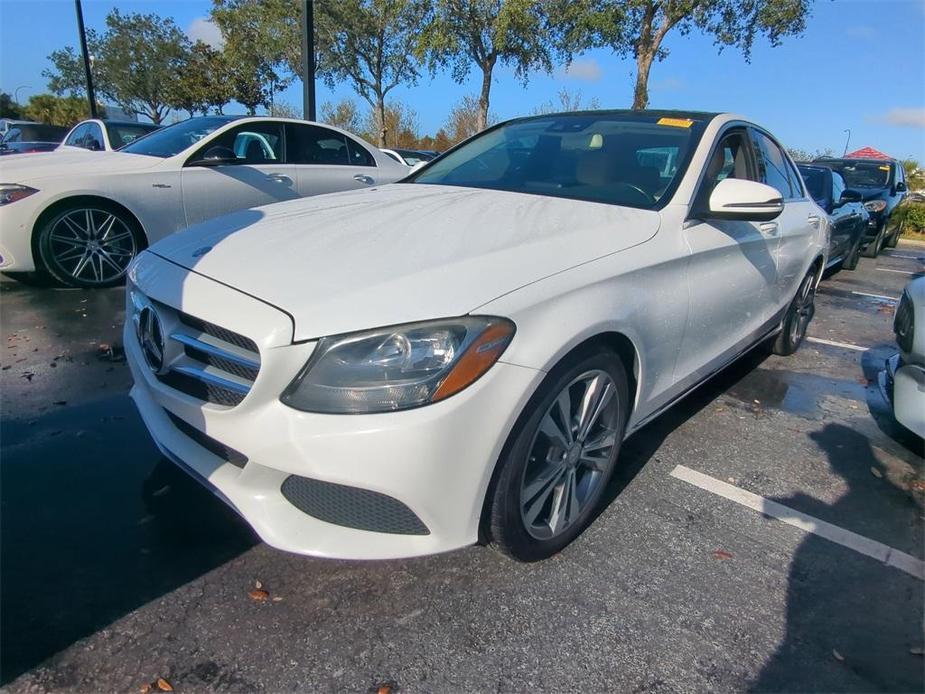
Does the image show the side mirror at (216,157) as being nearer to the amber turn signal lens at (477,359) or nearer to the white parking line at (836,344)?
the amber turn signal lens at (477,359)

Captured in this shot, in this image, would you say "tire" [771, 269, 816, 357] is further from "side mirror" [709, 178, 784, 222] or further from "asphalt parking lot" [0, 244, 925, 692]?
"side mirror" [709, 178, 784, 222]

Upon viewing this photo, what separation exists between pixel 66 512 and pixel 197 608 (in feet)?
2.58

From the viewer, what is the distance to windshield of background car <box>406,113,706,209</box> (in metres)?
2.74

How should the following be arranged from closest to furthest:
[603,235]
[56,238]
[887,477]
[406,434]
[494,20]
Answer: [406,434], [603,235], [887,477], [56,238], [494,20]

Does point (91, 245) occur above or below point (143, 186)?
below

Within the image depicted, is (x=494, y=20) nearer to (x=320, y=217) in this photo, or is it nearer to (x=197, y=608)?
(x=320, y=217)

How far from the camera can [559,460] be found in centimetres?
207

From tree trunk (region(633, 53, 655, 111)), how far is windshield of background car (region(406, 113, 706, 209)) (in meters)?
16.7

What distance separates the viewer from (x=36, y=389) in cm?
324

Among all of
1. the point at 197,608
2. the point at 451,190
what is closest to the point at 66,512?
the point at 197,608

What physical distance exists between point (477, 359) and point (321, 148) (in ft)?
18.4

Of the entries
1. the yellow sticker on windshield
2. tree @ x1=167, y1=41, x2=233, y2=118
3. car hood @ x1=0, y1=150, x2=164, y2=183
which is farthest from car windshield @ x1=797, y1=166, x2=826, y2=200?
tree @ x1=167, y1=41, x2=233, y2=118

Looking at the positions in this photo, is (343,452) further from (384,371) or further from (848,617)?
(848,617)

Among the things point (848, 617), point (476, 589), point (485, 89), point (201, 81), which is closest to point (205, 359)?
point (476, 589)
